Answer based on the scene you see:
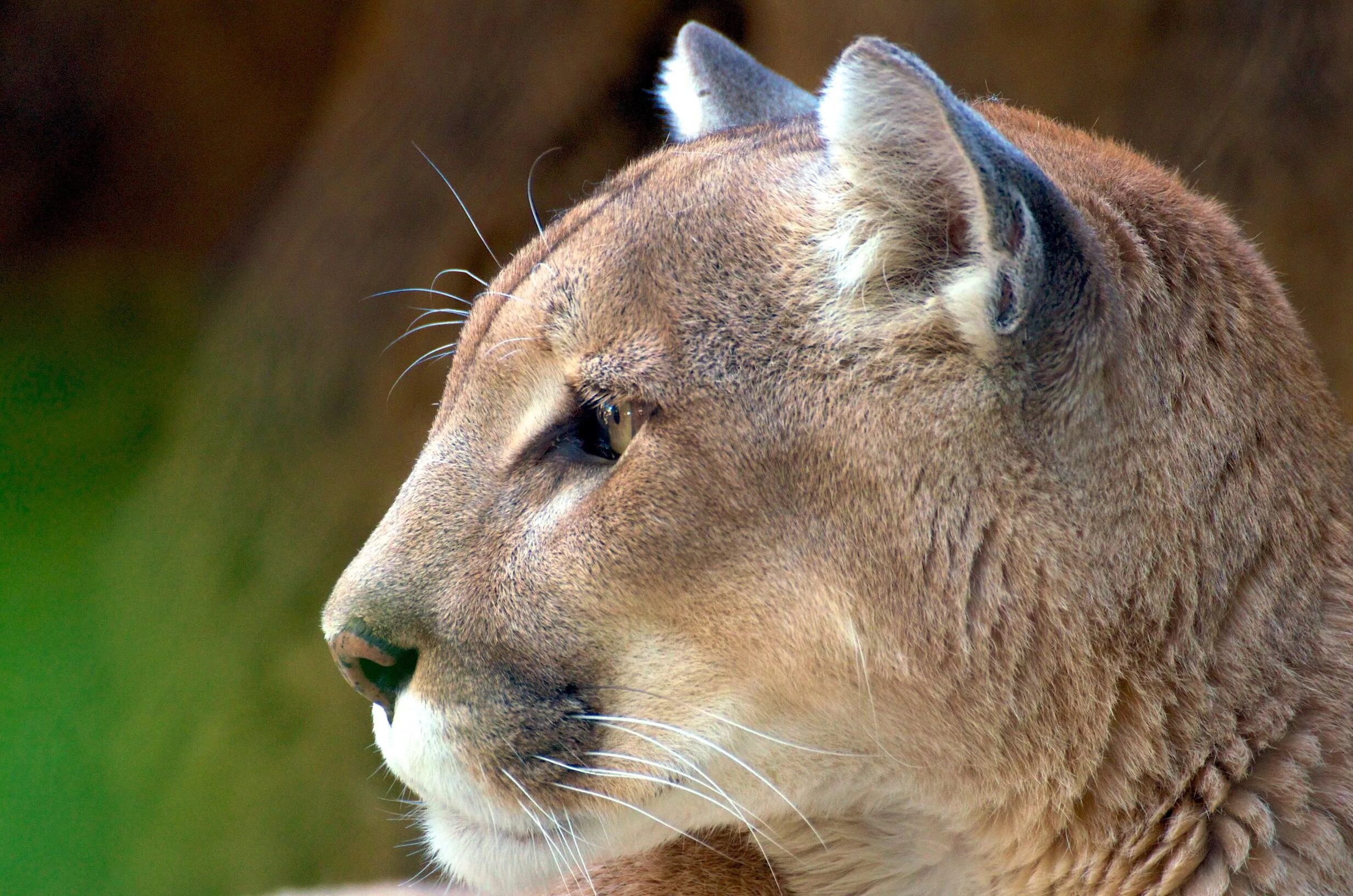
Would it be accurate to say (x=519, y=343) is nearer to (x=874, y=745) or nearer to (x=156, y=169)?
(x=874, y=745)

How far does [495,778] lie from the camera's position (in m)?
2.08

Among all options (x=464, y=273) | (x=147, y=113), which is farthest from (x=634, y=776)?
(x=147, y=113)

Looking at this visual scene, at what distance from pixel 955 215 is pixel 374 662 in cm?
120

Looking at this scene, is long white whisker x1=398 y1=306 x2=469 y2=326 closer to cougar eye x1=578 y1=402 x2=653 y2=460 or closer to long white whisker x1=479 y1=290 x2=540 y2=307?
long white whisker x1=479 y1=290 x2=540 y2=307

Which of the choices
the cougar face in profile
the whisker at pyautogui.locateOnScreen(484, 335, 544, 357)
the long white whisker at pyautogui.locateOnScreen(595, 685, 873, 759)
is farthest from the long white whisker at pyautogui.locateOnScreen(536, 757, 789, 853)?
the whisker at pyautogui.locateOnScreen(484, 335, 544, 357)

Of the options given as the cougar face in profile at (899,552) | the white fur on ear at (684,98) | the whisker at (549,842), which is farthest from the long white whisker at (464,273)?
the whisker at (549,842)

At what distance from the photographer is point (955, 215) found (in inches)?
76.4

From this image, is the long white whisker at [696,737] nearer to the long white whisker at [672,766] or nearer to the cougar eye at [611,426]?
the long white whisker at [672,766]

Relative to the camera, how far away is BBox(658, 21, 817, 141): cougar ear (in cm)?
292

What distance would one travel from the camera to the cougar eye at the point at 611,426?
6.84 ft

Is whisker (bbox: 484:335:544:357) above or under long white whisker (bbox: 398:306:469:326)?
above

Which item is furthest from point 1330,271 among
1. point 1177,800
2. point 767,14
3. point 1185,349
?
point 1177,800

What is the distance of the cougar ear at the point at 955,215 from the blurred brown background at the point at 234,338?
2.92 meters

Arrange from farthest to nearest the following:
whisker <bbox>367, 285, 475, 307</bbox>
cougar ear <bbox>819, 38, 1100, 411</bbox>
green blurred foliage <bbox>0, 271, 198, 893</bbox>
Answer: green blurred foliage <bbox>0, 271, 198, 893</bbox> → whisker <bbox>367, 285, 475, 307</bbox> → cougar ear <bbox>819, 38, 1100, 411</bbox>
